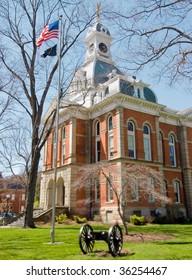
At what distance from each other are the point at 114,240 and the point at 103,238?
357mm

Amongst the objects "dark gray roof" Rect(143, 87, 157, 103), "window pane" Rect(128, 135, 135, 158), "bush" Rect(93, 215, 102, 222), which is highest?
"dark gray roof" Rect(143, 87, 157, 103)

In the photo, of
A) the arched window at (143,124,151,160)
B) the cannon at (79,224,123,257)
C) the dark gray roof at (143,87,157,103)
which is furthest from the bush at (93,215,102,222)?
the cannon at (79,224,123,257)

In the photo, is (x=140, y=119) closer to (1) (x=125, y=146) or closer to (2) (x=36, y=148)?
(1) (x=125, y=146)

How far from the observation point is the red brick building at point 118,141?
25.8 m

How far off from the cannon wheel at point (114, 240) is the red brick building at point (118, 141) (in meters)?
13.9

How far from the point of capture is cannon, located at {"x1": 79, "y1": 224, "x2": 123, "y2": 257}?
772 centimetres

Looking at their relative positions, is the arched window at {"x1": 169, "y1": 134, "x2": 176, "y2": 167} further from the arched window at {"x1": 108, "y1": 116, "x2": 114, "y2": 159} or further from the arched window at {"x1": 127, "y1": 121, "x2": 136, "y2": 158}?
the arched window at {"x1": 108, "y1": 116, "x2": 114, "y2": 159}

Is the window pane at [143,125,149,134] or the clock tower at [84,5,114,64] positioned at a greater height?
the clock tower at [84,5,114,64]

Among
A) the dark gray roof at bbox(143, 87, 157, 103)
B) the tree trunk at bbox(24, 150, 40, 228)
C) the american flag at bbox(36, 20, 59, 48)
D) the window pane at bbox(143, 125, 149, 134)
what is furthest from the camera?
the dark gray roof at bbox(143, 87, 157, 103)

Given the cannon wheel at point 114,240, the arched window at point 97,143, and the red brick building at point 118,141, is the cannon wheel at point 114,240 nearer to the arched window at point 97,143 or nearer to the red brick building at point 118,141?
the red brick building at point 118,141

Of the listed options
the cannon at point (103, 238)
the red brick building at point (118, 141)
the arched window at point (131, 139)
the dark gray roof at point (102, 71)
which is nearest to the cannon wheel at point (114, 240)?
the cannon at point (103, 238)

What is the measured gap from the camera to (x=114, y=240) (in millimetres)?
8023

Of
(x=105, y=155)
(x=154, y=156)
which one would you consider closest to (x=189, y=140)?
(x=154, y=156)

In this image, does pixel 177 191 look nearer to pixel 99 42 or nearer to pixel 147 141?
pixel 147 141
